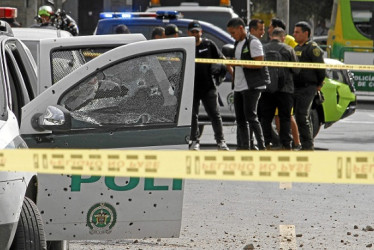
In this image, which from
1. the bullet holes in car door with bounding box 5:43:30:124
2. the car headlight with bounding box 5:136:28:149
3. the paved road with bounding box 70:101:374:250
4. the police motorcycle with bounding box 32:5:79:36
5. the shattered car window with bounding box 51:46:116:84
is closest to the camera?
the car headlight with bounding box 5:136:28:149

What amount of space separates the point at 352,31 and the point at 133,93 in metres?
24.5

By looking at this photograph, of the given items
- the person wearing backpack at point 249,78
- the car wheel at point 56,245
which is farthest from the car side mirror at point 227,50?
the car wheel at point 56,245

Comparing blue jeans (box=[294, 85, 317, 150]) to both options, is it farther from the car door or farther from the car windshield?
the car door

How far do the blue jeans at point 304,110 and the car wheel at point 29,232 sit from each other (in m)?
8.69

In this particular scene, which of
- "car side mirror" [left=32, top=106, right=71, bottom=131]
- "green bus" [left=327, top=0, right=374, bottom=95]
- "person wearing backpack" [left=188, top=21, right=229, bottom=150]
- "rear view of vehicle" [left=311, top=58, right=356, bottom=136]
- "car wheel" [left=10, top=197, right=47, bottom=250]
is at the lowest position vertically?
"green bus" [left=327, top=0, right=374, bottom=95]

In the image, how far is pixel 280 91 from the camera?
14852 millimetres

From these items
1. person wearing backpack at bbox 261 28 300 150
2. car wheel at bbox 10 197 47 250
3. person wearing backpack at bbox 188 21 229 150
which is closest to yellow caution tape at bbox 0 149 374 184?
car wheel at bbox 10 197 47 250

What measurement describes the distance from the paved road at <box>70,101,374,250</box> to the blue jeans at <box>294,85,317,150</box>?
2313 mm

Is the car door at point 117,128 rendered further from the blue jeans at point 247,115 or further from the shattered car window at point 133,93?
the blue jeans at point 247,115

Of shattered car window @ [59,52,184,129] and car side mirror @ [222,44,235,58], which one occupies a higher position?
shattered car window @ [59,52,184,129]

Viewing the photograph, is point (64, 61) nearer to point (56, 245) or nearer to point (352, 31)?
point (56, 245)

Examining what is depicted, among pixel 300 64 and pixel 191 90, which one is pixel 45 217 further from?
pixel 300 64

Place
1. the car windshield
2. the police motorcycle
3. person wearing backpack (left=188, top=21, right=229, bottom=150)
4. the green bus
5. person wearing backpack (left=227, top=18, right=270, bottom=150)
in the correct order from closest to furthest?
person wearing backpack (left=227, top=18, right=270, bottom=150)
person wearing backpack (left=188, top=21, right=229, bottom=150)
the police motorcycle
the car windshield
the green bus

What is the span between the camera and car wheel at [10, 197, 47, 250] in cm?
658
